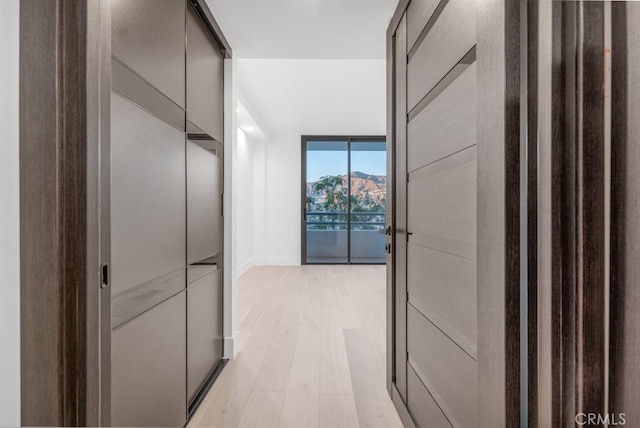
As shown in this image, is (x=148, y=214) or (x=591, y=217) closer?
(x=591, y=217)

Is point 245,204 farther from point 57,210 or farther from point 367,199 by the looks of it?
point 57,210

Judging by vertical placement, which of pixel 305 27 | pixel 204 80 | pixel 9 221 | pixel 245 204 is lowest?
pixel 9 221

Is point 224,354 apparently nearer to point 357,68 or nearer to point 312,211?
point 357,68

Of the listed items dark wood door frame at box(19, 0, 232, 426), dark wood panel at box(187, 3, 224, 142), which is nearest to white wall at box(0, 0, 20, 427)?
dark wood door frame at box(19, 0, 232, 426)

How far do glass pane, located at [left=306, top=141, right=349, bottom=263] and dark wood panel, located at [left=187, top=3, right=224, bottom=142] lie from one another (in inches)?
169

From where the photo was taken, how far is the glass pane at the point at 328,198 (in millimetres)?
6621

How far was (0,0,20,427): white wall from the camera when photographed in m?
0.81

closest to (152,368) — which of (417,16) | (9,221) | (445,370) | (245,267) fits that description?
(9,221)

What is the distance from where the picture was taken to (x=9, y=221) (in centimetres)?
82

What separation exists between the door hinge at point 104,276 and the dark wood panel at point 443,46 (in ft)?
→ 4.11

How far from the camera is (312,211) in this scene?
6.66 meters

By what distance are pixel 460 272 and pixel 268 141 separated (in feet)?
19.5

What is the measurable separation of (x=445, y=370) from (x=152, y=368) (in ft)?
3.74

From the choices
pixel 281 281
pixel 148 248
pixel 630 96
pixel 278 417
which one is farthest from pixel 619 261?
pixel 281 281
